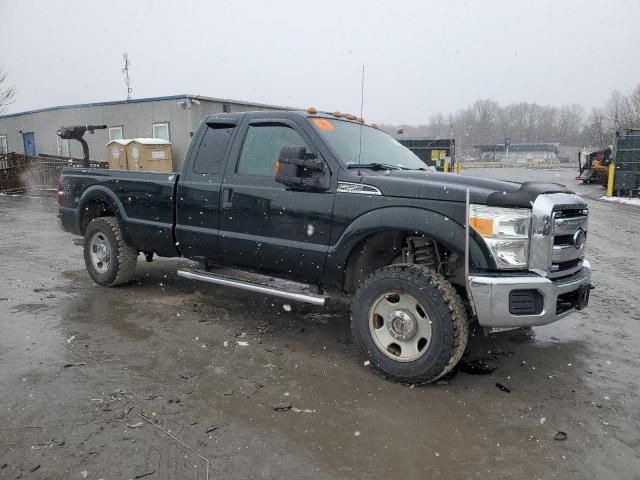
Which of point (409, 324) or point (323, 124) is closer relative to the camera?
point (409, 324)

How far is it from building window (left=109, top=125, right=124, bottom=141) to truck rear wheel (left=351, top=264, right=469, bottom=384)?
20.1m

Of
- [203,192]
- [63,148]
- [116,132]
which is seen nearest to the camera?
[203,192]

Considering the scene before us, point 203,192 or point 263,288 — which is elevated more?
point 203,192

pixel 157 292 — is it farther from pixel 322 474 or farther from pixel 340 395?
pixel 322 474

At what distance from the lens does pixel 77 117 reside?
2308 cm

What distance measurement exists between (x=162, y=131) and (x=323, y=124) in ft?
55.0

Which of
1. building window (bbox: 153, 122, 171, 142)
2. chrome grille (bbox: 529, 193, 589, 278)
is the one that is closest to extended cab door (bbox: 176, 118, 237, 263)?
chrome grille (bbox: 529, 193, 589, 278)

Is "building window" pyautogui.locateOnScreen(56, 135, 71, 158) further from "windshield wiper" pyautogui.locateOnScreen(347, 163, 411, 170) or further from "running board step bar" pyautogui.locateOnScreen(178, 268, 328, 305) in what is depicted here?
"windshield wiper" pyautogui.locateOnScreen(347, 163, 411, 170)

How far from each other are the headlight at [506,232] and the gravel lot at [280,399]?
3.22 feet

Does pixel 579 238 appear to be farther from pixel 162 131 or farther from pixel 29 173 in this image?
pixel 29 173

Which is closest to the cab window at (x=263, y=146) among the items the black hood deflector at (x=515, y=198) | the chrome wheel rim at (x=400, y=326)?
the chrome wheel rim at (x=400, y=326)

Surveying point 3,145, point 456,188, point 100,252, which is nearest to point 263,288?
point 456,188

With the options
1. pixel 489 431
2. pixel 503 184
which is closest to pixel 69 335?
pixel 489 431

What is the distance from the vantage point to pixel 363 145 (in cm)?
457
